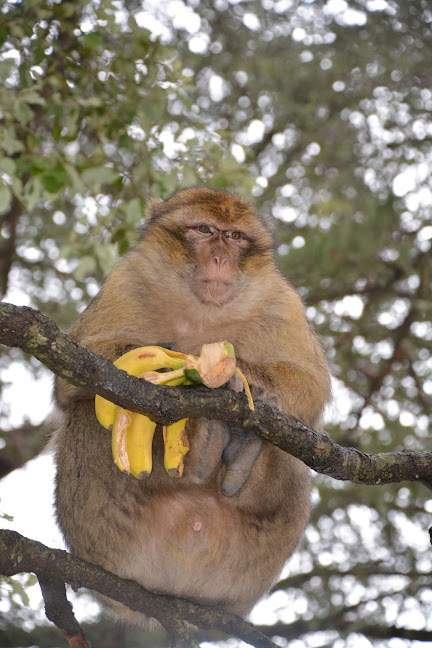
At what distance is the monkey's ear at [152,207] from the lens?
3.75 m

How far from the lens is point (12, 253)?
543 cm

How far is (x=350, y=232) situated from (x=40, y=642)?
346 cm

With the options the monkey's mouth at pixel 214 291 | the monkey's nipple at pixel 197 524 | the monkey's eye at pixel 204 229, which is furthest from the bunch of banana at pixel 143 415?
the monkey's eye at pixel 204 229

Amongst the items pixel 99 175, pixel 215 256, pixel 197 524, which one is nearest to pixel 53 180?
pixel 99 175

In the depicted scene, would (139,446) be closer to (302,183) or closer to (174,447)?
(174,447)

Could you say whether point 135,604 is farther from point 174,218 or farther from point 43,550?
point 174,218

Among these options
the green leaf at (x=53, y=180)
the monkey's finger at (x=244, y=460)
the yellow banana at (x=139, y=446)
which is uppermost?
the green leaf at (x=53, y=180)

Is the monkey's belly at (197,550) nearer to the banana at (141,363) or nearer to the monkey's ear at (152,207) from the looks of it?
the banana at (141,363)

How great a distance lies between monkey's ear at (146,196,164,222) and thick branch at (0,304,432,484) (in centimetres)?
181

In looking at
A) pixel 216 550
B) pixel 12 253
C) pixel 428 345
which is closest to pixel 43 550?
pixel 216 550

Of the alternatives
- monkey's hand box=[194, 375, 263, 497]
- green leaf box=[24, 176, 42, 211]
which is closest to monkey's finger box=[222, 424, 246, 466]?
monkey's hand box=[194, 375, 263, 497]

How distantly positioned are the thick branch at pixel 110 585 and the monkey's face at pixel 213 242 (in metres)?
1.20

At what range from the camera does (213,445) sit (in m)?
2.59

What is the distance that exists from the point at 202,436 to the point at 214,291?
0.77 metres
